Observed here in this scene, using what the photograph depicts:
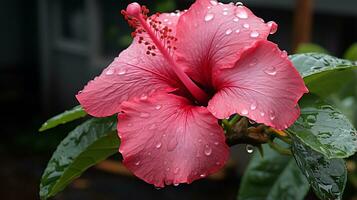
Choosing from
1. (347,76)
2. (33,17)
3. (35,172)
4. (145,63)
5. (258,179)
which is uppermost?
(145,63)

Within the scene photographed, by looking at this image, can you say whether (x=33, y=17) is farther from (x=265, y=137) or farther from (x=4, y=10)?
(x=265, y=137)

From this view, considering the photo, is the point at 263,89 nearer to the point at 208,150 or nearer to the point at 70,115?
the point at 208,150

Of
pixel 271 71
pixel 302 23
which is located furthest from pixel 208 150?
pixel 302 23

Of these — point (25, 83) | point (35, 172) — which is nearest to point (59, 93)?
point (25, 83)

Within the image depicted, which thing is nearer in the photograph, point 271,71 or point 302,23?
point 271,71

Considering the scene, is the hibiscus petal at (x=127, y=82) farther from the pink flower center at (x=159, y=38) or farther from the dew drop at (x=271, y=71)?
the dew drop at (x=271, y=71)

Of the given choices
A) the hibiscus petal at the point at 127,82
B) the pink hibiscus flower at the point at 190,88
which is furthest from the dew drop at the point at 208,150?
the hibiscus petal at the point at 127,82
